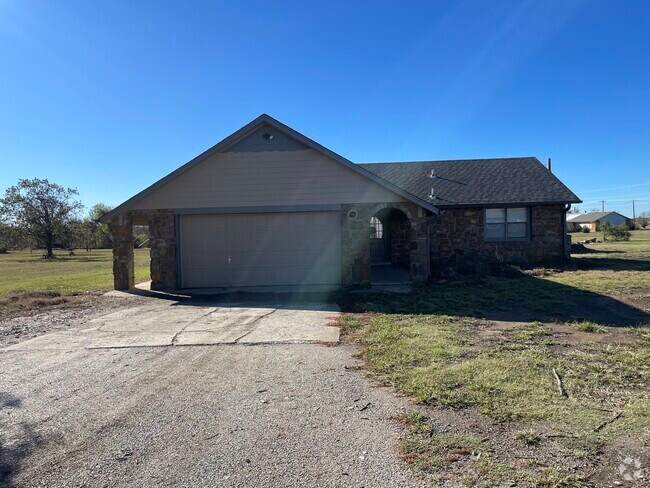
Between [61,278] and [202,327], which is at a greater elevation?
[61,278]

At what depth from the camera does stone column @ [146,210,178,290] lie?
42.5ft

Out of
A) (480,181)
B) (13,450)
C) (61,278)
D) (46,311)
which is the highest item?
(480,181)

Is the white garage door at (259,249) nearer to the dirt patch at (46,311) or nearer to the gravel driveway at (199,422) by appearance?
the dirt patch at (46,311)

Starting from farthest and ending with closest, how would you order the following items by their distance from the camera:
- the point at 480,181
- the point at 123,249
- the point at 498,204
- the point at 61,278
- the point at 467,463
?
the point at 61,278
the point at 480,181
the point at 498,204
the point at 123,249
the point at 467,463

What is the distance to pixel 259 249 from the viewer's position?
13164mm

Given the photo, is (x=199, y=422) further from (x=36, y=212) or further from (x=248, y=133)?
(x=36, y=212)

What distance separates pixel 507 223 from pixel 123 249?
14.0 m

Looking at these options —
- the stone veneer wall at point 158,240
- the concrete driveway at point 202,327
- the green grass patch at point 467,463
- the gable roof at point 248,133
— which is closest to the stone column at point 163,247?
the stone veneer wall at point 158,240

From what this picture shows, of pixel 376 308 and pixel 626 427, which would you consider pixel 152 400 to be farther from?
pixel 376 308

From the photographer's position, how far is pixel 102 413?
425cm

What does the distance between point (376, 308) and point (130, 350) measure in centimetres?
510

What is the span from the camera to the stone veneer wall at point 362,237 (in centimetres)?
1279

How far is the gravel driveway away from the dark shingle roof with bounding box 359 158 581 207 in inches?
501

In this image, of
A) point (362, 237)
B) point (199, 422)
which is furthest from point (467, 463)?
point (362, 237)
